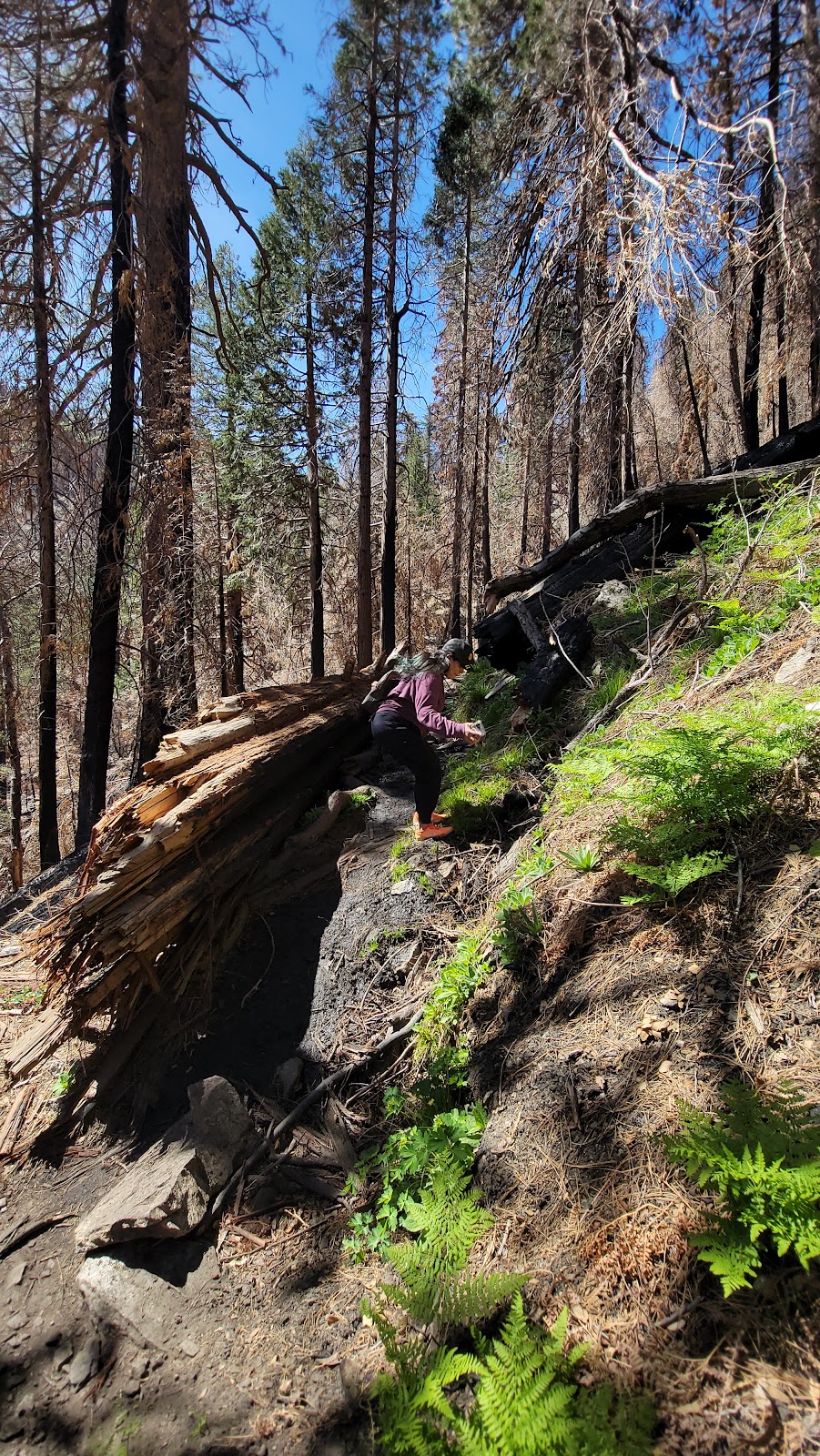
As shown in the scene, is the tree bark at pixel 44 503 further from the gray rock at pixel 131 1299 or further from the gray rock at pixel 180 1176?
the gray rock at pixel 131 1299

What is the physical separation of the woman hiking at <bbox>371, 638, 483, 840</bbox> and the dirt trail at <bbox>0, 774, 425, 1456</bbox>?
4.45 ft

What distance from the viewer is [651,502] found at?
22.0 feet

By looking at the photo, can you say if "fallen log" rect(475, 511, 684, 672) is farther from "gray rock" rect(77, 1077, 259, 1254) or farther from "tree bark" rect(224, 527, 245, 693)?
"tree bark" rect(224, 527, 245, 693)

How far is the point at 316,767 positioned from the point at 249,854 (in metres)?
1.44

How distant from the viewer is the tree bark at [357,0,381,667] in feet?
40.6

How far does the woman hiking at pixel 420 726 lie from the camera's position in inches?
197

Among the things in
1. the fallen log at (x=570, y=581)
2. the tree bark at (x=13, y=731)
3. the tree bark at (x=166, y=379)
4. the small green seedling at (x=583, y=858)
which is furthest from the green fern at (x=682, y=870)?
the tree bark at (x=13, y=731)

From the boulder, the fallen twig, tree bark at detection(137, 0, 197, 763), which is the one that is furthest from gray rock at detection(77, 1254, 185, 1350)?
tree bark at detection(137, 0, 197, 763)

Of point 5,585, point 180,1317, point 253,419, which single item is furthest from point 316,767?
point 253,419

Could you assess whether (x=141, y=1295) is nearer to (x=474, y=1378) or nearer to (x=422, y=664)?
(x=474, y=1378)

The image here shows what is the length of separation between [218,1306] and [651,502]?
7121 mm

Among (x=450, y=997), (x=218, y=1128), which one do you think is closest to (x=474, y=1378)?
(x=450, y=997)

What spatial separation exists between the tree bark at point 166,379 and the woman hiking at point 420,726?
3056 millimetres

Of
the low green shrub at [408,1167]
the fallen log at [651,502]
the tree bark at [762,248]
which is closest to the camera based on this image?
the low green shrub at [408,1167]
